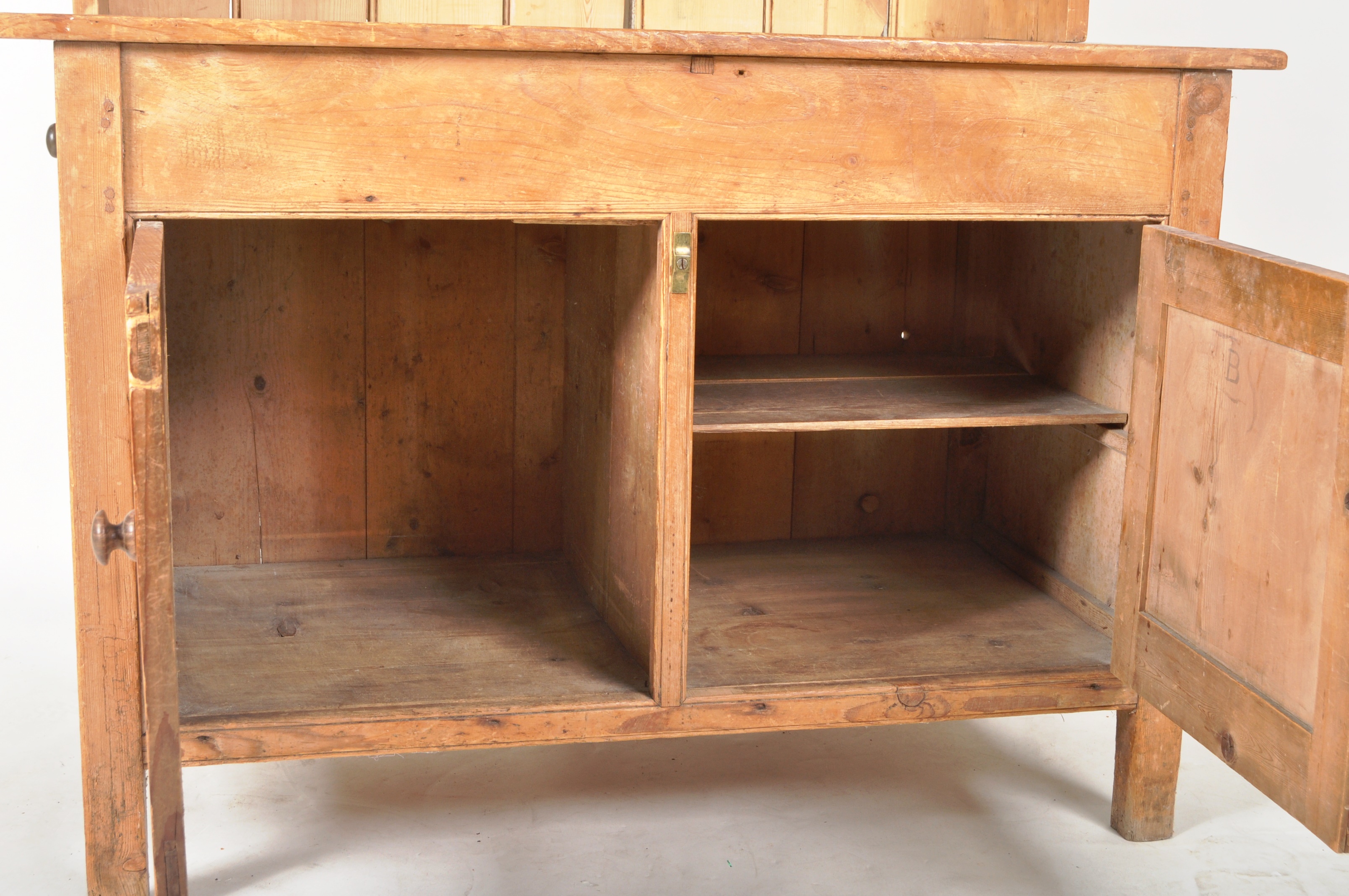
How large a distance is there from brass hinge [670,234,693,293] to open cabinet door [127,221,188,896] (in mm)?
606

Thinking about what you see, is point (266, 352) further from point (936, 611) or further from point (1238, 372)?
point (1238, 372)

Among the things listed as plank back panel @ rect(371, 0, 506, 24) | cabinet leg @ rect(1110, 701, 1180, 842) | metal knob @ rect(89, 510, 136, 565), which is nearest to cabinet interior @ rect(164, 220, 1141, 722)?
cabinet leg @ rect(1110, 701, 1180, 842)

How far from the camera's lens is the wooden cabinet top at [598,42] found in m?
1.59

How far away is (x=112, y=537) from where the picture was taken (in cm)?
144

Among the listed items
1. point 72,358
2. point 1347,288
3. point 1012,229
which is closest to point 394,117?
point 72,358

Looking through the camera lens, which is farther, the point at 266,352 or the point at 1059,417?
the point at 266,352

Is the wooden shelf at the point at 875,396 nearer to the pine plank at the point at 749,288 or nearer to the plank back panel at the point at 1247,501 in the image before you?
the pine plank at the point at 749,288

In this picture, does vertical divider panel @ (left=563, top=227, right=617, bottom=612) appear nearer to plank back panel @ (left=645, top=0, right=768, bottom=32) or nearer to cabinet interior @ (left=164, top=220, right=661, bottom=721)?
cabinet interior @ (left=164, top=220, right=661, bottom=721)

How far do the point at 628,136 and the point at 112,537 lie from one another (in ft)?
2.50

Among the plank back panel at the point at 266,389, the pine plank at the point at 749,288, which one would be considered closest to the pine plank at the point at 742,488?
the pine plank at the point at 749,288

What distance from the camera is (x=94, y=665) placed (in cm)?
173

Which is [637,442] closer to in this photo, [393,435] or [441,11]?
[393,435]

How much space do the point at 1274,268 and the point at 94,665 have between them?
1.43m

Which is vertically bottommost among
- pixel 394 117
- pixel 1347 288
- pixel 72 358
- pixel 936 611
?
pixel 936 611
